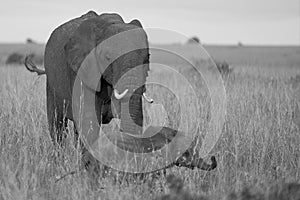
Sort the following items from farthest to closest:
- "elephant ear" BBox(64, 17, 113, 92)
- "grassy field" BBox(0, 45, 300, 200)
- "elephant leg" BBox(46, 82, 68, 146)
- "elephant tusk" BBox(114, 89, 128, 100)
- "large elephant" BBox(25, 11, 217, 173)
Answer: "elephant leg" BBox(46, 82, 68, 146), "elephant ear" BBox(64, 17, 113, 92), "elephant tusk" BBox(114, 89, 128, 100), "large elephant" BBox(25, 11, 217, 173), "grassy field" BBox(0, 45, 300, 200)

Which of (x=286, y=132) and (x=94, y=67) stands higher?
(x=94, y=67)

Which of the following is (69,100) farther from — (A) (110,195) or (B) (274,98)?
(B) (274,98)

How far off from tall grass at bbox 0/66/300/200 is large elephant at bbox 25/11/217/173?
1.10 ft

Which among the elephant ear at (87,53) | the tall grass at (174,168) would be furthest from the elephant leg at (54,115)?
the elephant ear at (87,53)

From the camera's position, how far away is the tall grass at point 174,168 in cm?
416

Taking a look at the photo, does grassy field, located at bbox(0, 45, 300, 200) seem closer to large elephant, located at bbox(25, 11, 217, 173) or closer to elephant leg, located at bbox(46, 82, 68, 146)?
elephant leg, located at bbox(46, 82, 68, 146)

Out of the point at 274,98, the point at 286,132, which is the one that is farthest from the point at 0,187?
the point at 274,98

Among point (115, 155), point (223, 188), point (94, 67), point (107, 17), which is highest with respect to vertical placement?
point (107, 17)

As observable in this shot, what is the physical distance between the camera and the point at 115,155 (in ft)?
13.9

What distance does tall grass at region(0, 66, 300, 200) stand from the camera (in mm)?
4156

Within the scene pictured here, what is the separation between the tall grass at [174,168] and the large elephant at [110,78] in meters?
0.34

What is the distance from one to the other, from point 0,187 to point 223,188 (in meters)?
1.76

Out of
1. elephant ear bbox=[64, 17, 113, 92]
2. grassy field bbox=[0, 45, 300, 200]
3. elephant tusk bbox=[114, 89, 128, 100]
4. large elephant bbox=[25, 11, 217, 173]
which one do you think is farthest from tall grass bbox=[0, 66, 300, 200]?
elephant ear bbox=[64, 17, 113, 92]

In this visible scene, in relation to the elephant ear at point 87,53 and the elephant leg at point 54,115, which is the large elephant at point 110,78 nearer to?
the elephant ear at point 87,53
